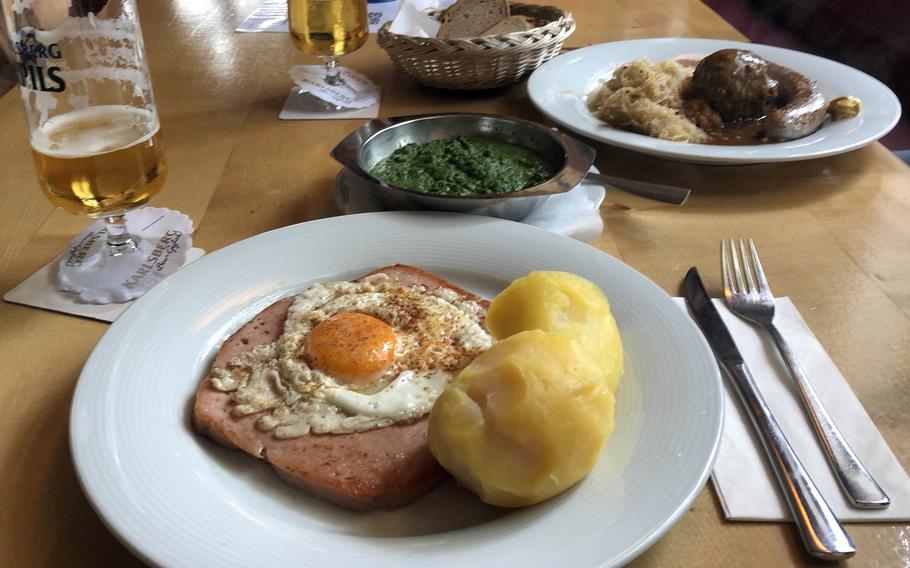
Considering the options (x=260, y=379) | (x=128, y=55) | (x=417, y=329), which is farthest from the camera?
(x=128, y=55)

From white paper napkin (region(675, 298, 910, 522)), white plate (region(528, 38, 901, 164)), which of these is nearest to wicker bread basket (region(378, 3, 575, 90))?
white plate (region(528, 38, 901, 164))

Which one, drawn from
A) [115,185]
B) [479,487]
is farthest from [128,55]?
[479,487]

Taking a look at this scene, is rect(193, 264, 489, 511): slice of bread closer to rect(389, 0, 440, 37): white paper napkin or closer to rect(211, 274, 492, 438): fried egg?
rect(211, 274, 492, 438): fried egg

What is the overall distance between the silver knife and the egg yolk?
0.67 metres

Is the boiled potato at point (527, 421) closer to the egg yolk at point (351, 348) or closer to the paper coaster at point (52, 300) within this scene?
the egg yolk at point (351, 348)

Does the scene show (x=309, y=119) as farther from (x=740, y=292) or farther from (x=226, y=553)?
(x=226, y=553)

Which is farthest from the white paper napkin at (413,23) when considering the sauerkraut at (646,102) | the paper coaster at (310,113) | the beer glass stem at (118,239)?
the beer glass stem at (118,239)

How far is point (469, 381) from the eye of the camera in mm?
1028

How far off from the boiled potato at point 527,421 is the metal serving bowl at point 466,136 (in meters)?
0.71

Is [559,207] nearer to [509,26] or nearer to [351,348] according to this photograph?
[351,348]

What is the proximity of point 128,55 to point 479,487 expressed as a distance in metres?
1.24

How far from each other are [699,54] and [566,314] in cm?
208

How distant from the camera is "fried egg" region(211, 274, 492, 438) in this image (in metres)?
1.25

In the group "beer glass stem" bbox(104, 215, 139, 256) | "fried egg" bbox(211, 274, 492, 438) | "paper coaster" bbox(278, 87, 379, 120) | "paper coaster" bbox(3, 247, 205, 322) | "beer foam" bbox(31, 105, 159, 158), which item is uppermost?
"beer foam" bbox(31, 105, 159, 158)
